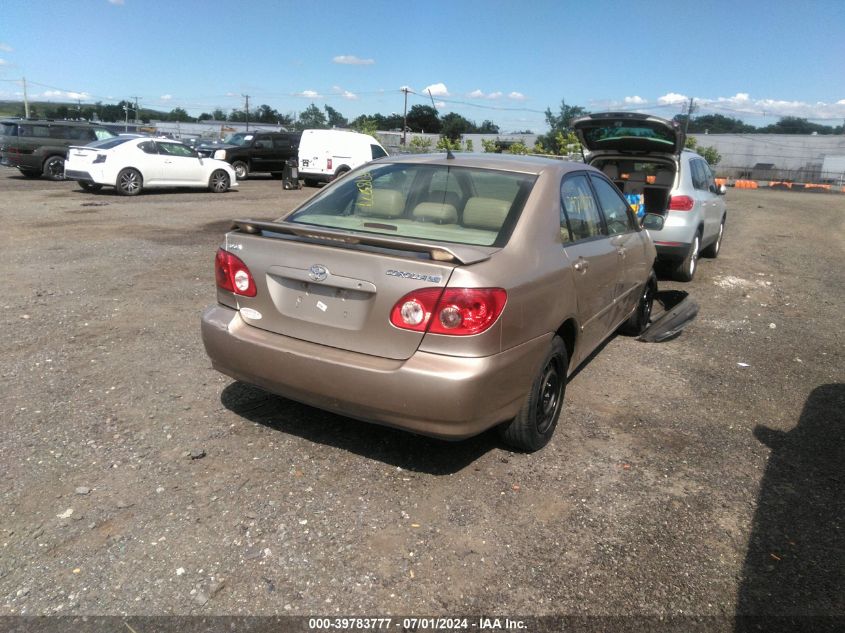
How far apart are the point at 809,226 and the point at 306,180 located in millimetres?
15285

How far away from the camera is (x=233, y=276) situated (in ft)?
11.5

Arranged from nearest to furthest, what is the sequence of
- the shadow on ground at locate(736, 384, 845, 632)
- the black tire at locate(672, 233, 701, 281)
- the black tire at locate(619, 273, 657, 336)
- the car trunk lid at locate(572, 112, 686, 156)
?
1. the shadow on ground at locate(736, 384, 845, 632)
2. the black tire at locate(619, 273, 657, 336)
3. the car trunk lid at locate(572, 112, 686, 156)
4. the black tire at locate(672, 233, 701, 281)

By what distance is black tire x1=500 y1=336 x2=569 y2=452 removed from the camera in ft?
11.3

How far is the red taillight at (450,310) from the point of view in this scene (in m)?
2.91

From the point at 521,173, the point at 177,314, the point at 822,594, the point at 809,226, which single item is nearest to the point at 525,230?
the point at 521,173

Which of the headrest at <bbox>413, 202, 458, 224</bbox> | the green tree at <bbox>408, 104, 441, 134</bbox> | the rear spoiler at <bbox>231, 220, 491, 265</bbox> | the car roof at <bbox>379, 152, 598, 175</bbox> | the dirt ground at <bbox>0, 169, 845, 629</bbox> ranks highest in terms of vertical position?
the green tree at <bbox>408, 104, 441, 134</bbox>

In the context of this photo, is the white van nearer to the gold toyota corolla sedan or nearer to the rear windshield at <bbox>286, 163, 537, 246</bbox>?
the rear windshield at <bbox>286, 163, 537, 246</bbox>

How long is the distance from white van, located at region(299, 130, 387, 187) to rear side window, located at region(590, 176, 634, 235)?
16.6 meters

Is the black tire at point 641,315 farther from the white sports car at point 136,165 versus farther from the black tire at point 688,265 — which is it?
the white sports car at point 136,165

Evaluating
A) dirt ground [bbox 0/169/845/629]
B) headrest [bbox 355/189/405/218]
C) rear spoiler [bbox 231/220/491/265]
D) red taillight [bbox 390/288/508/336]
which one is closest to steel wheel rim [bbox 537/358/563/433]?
dirt ground [bbox 0/169/845/629]

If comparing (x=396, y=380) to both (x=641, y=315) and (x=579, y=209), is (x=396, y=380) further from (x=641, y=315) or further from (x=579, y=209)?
(x=641, y=315)

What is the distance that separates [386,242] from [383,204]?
0.92m

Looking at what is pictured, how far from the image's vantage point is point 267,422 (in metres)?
3.88

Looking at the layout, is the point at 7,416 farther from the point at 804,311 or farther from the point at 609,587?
the point at 804,311
